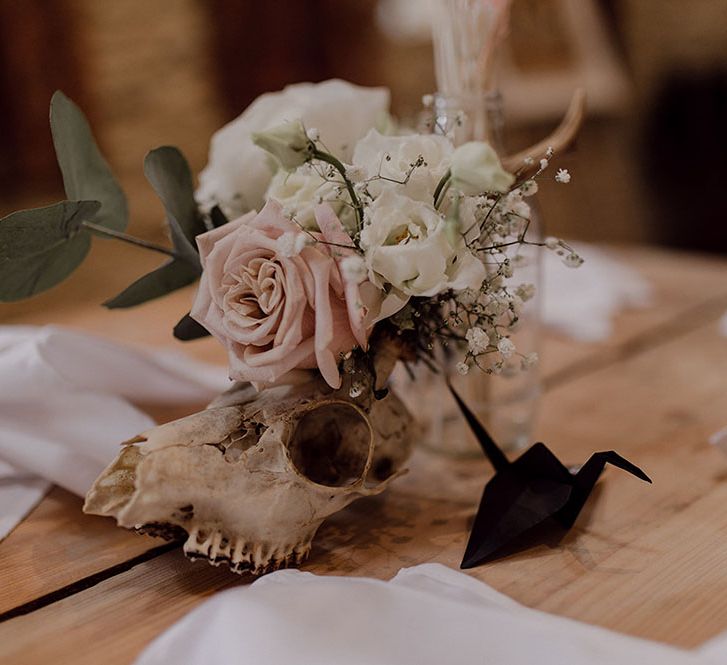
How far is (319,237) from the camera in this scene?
0.67 meters

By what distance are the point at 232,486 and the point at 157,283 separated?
25 cm

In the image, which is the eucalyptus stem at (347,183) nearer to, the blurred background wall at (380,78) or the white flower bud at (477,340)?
the white flower bud at (477,340)

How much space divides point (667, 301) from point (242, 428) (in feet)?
3.26

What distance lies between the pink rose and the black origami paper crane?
0.19m

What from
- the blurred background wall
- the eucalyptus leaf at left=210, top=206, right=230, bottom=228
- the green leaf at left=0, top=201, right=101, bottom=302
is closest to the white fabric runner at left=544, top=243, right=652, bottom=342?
the eucalyptus leaf at left=210, top=206, right=230, bottom=228

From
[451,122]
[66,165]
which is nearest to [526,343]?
[451,122]

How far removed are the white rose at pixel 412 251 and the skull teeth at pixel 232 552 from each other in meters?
0.23

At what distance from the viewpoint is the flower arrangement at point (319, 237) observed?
0.64 metres

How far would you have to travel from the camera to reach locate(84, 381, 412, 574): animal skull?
2.14 ft

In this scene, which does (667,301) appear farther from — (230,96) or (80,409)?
(230,96)

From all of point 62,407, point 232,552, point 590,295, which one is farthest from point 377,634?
point 590,295

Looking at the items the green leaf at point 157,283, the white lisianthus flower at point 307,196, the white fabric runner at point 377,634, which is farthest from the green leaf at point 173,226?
the white fabric runner at point 377,634

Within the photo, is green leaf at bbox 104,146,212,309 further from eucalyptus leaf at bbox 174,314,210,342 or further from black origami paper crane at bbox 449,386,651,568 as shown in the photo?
black origami paper crane at bbox 449,386,651,568

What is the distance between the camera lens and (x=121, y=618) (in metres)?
0.66
